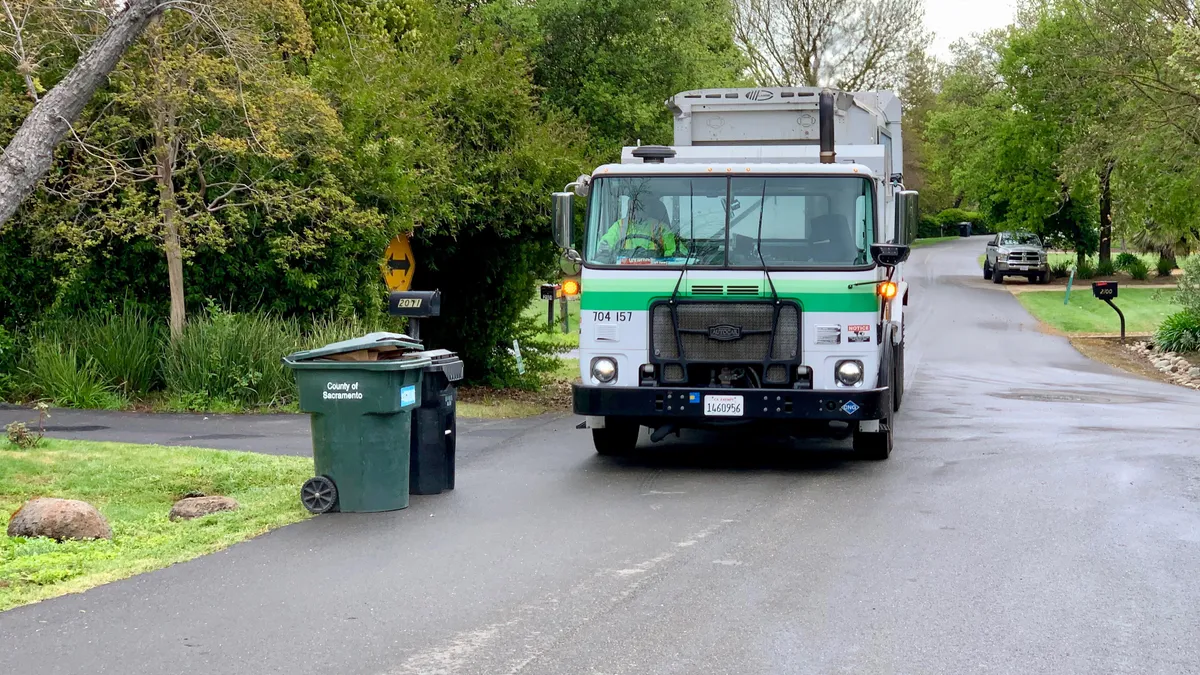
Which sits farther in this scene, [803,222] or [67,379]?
[67,379]

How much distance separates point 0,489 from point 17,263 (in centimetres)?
728

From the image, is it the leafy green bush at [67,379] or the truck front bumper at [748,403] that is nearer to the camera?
the truck front bumper at [748,403]

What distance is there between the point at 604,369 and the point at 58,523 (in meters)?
4.43

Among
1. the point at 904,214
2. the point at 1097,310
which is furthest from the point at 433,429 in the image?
the point at 1097,310

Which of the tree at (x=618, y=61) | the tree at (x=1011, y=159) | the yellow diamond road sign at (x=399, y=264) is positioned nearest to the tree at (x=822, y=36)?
the tree at (x=1011, y=159)

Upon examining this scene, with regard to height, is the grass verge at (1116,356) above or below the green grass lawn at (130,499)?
below

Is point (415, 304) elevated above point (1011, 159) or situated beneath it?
situated beneath

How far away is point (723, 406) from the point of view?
10703 mm

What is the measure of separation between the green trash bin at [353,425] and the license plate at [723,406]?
103 inches

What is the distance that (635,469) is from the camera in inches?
452

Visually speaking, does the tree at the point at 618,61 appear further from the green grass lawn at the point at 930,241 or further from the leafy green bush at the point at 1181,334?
the green grass lawn at the point at 930,241

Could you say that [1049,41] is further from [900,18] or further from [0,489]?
[0,489]

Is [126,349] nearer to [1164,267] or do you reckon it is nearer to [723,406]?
[723,406]

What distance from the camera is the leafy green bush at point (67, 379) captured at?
15.5 metres
